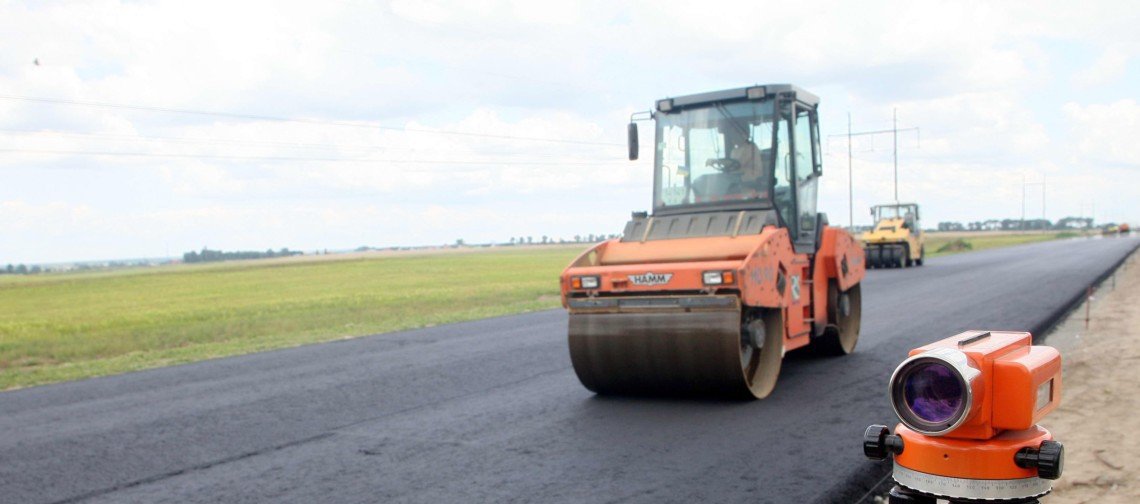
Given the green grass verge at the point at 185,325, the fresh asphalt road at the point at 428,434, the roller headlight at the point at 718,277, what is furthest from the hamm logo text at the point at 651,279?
the green grass verge at the point at 185,325

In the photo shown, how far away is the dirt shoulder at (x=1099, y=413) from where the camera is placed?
5227 mm

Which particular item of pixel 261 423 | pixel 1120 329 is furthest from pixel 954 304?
pixel 261 423

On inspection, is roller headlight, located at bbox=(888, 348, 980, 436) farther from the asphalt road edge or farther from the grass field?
the grass field

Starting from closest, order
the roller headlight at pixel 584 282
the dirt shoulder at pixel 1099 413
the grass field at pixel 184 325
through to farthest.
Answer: the dirt shoulder at pixel 1099 413 < the roller headlight at pixel 584 282 < the grass field at pixel 184 325

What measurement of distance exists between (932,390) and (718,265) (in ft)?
13.1

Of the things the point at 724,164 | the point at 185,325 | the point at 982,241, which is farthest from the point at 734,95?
the point at 982,241

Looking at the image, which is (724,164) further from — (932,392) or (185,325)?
(185,325)

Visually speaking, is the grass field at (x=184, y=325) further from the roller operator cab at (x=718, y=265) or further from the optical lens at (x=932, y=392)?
the optical lens at (x=932, y=392)

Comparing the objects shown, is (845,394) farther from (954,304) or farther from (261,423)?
(954,304)

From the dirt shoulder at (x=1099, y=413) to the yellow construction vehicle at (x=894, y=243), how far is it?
1671 centimetres

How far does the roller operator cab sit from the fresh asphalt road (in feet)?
1.18

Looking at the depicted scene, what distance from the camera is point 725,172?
8.67 meters

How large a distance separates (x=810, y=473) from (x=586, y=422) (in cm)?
197

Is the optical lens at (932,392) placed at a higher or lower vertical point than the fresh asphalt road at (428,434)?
higher
